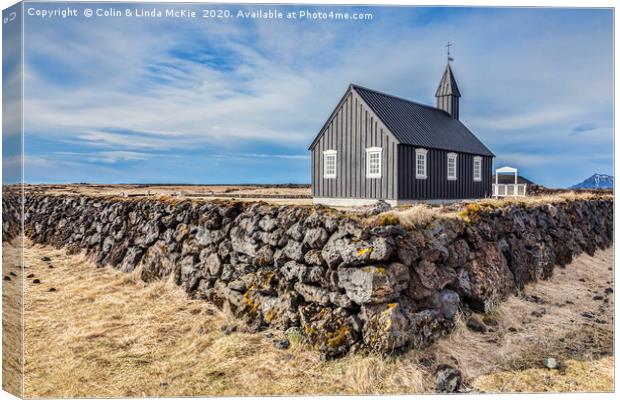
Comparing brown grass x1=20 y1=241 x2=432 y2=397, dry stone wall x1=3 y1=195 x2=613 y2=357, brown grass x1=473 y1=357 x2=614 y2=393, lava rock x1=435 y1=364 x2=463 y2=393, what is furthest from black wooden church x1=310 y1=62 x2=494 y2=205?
lava rock x1=435 y1=364 x2=463 y2=393

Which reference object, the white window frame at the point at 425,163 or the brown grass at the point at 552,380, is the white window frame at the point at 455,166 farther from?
the brown grass at the point at 552,380

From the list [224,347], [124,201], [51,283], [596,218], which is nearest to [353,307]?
[224,347]

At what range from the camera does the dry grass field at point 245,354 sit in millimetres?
6832

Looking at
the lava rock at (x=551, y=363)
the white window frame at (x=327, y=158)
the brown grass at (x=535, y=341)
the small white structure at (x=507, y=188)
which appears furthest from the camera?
the small white structure at (x=507, y=188)

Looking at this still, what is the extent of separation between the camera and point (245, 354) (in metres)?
7.85

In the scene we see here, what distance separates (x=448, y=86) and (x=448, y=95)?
537 millimetres

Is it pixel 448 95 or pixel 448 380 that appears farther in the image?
pixel 448 95

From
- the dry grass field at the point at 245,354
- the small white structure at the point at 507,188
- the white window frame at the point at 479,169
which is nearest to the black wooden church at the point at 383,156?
the white window frame at the point at 479,169

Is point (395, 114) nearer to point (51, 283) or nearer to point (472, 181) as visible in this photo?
point (472, 181)

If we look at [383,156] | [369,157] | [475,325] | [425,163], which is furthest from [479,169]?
[475,325]

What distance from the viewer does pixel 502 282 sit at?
33.6 feet

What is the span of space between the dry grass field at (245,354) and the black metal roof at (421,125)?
31.7ft

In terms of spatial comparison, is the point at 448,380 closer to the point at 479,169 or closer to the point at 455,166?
the point at 455,166

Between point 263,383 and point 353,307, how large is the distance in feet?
6.62
